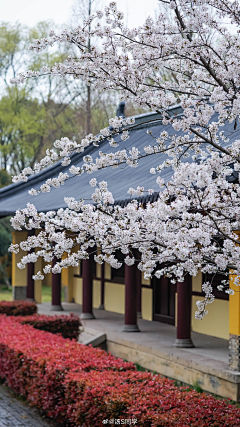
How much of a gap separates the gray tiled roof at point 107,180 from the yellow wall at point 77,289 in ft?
13.9

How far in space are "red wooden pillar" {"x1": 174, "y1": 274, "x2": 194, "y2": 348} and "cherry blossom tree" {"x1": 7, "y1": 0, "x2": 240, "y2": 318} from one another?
188 inches

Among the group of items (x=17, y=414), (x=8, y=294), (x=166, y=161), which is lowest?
(x=8, y=294)

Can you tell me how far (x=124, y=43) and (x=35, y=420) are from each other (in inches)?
207

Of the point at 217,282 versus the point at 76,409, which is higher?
the point at 217,282

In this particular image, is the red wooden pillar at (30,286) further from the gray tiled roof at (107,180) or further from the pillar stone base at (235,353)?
the pillar stone base at (235,353)

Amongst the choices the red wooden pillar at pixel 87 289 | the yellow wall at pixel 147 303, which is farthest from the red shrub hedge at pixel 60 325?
the yellow wall at pixel 147 303

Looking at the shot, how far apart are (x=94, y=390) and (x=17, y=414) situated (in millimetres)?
2363

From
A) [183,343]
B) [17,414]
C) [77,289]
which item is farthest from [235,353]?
[77,289]

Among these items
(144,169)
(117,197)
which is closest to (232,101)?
(117,197)

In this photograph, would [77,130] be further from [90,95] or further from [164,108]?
[164,108]

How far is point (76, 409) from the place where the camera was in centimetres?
611

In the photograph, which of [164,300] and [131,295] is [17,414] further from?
[164,300]

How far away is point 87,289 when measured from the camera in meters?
13.2

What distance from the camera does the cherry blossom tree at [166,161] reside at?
3939 mm
